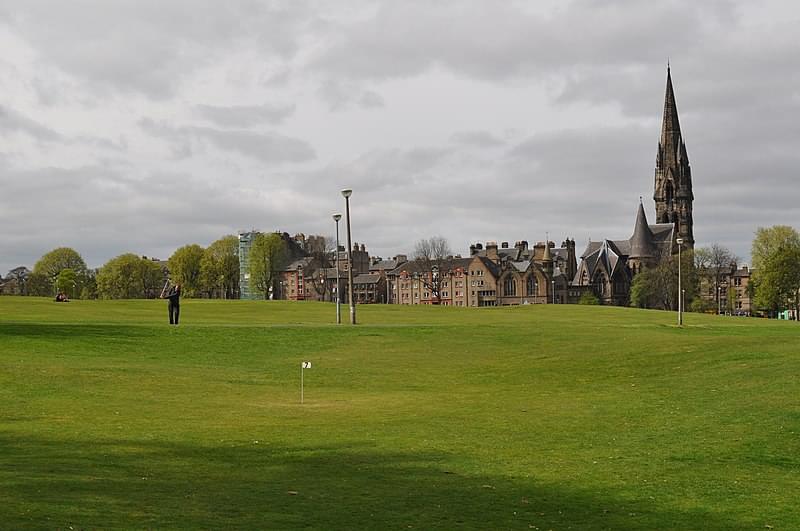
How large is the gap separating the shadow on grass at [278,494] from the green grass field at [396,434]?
0.05 m

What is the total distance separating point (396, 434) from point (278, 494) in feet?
20.2

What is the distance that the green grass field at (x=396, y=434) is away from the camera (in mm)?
13312

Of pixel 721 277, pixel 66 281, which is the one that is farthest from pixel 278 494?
pixel 721 277

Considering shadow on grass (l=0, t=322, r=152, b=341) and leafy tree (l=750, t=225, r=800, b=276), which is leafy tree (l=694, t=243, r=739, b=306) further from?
shadow on grass (l=0, t=322, r=152, b=341)

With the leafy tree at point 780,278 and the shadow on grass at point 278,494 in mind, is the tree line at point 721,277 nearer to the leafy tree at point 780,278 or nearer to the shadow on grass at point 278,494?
the leafy tree at point 780,278

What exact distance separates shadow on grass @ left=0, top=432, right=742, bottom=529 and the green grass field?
0.05m

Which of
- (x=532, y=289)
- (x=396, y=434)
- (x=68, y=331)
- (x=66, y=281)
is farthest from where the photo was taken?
(x=532, y=289)

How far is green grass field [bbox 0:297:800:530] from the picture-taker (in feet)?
43.7

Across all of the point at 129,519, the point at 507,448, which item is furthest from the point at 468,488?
the point at 129,519

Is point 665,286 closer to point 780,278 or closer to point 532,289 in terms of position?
point 780,278

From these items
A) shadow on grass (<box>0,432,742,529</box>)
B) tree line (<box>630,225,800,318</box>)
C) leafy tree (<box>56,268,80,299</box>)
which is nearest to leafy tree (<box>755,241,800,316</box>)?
tree line (<box>630,225,800,318</box>)

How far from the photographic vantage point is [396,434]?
20.0m

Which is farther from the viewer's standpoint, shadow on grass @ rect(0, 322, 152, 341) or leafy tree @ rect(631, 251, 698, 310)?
leafy tree @ rect(631, 251, 698, 310)

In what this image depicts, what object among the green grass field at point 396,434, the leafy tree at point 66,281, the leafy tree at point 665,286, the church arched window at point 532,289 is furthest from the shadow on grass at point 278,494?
the church arched window at point 532,289
